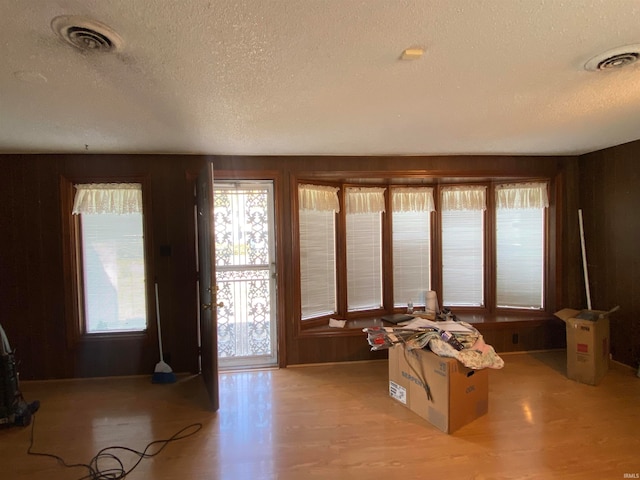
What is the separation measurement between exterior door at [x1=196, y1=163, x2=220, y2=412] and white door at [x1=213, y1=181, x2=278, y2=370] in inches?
12.9

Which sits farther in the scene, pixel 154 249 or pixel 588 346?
pixel 154 249

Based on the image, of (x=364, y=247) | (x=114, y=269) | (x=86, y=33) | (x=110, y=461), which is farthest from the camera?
(x=364, y=247)

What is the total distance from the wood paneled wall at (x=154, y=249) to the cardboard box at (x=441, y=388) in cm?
91

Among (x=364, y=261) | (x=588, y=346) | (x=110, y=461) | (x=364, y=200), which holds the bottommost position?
(x=110, y=461)

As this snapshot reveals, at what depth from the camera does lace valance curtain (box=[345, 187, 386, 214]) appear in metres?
3.61

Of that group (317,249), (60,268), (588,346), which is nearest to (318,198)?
(317,249)

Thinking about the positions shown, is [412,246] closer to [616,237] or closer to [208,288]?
[616,237]

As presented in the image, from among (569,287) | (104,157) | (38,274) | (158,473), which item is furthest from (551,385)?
(38,274)

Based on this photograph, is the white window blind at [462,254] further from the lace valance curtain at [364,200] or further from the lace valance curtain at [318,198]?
the lace valance curtain at [318,198]

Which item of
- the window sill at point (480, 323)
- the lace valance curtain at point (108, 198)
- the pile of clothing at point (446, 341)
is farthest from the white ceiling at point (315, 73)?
the window sill at point (480, 323)

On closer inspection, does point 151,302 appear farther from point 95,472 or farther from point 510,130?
point 510,130

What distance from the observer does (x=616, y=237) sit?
10.2ft

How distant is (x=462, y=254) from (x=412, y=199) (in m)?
0.89

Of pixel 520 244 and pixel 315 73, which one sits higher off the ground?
pixel 315 73
